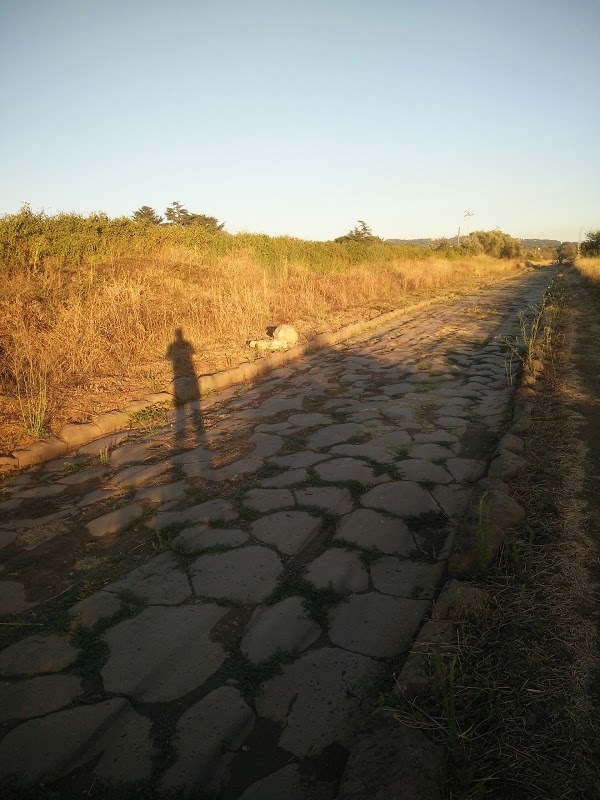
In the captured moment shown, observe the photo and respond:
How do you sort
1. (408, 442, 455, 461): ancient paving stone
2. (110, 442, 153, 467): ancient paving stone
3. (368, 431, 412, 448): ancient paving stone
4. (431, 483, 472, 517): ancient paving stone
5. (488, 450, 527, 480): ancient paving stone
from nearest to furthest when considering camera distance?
(431, 483, 472, 517): ancient paving stone, (488, 450, 527, 480): ancient paving stone, (408, 442, 455, 461): ancient paving stone, (368, 431, 412, 448): ancient paving stone, (110, 442, 153, 467): ancient paving stone

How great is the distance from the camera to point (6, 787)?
1.30m

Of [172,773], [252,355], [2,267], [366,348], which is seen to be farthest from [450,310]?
[172,773]

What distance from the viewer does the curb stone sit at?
3.77 meters

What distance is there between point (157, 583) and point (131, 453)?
1888 millimetres

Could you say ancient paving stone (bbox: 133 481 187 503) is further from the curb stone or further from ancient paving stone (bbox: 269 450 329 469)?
the curb stone

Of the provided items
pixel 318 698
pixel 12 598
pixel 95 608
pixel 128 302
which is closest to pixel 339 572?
pixel 318 698

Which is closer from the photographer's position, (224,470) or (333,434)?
(224,470)

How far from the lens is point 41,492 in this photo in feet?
10.7

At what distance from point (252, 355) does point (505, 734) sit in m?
5.85

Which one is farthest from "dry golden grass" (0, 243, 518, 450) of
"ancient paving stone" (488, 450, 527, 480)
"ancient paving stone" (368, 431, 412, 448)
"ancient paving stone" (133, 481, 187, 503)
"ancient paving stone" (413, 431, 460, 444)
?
"ancient paving stone" (488, 450, 527, 480)

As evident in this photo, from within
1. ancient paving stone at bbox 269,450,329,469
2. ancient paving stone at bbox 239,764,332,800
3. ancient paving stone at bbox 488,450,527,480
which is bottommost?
ancient paving stone at bbox 239,764,332,800

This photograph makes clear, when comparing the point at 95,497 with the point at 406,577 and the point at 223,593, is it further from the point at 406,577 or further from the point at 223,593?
the point at 406,577

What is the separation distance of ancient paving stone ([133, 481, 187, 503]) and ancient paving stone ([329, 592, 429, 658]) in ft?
4.74

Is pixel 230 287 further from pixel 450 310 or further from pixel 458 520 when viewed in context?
pixel 458 520
